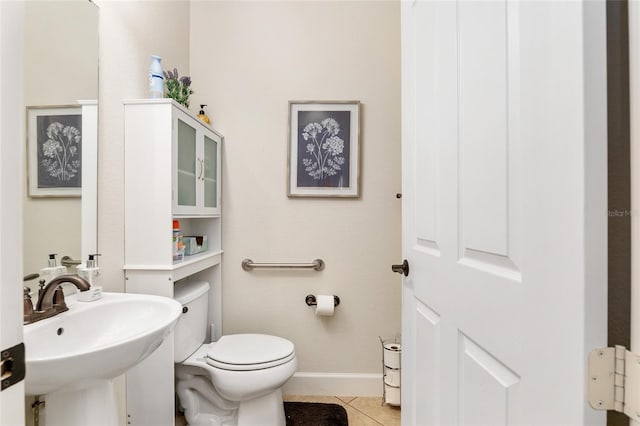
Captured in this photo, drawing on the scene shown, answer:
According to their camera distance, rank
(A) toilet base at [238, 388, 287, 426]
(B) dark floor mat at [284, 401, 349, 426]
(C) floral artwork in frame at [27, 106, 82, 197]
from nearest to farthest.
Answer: (C) floral artwork in frame at [27, 106, 82, 197] → (A) toilet base at [238, 388, 287, 426] → (B) dark floor mat at [284, 401, 349, 426]

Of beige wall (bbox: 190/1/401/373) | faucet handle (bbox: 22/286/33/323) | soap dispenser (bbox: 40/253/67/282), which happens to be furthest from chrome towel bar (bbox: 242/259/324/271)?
faucet handle (bbox: 22/286/33/323)

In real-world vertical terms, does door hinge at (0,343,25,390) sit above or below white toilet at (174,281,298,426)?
above

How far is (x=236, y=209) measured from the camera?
189 cm

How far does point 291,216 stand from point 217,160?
58 cm

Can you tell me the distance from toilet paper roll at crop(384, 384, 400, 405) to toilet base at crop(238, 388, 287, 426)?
65 centimetres

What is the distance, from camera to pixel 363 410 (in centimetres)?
172

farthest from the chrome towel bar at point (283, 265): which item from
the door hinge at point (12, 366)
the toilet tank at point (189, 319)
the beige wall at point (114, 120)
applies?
the door hinge at point (12, 366)

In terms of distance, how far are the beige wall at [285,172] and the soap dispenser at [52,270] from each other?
3.03 ft

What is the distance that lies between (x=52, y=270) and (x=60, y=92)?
24.0 inches

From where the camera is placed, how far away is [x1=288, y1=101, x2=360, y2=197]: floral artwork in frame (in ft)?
6.17

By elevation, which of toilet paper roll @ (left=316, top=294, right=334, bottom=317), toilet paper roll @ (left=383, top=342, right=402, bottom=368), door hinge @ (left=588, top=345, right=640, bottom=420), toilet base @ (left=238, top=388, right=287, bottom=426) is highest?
door hinge @ (left=588, top=345, right=640, bottom=420)

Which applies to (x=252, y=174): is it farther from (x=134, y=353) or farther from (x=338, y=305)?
(x=134, y=353)

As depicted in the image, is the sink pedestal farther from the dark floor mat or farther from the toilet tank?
the dark floor mat

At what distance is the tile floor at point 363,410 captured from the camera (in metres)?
1.62
